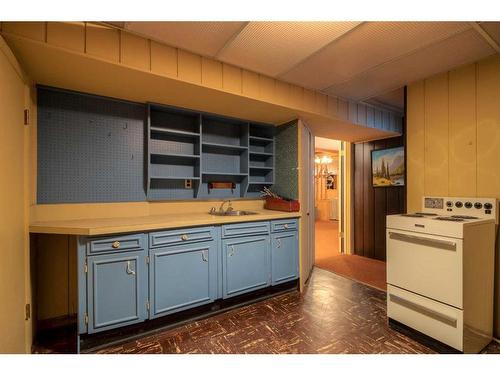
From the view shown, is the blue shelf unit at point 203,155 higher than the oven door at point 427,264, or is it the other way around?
the blue shelf unit at point 203,155

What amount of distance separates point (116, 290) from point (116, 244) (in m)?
0.36

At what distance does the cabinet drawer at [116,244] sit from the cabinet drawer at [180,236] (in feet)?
0.29

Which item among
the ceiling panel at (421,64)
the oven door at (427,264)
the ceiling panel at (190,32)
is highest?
the ceiling panel at (190,32)

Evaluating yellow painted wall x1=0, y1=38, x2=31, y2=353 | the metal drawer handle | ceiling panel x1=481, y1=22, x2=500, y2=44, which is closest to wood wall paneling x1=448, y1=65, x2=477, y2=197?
ceiling panel x1=481, y1=22, x2=500, y2=44

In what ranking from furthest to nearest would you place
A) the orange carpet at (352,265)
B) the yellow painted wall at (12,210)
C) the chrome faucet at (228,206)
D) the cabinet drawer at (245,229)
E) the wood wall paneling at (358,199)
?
the wood wall paneling at (358,199)
the orange carpet at (352,265)
the chrome faucet at (228,206)
the cabinet drawer at (245,229)
the yellow painted wall at (12,210)

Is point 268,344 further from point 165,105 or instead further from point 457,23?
A: point 457,23

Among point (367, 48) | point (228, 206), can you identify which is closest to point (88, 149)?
point (228, 206)

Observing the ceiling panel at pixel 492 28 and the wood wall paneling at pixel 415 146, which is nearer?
the ceiling panel at pixel 492 28

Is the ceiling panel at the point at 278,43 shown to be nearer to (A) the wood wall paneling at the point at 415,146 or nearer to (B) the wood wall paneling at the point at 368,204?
(A) the wood wall paneling at the point at 415,146

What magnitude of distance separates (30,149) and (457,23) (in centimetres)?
326

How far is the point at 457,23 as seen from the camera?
1.69 meters

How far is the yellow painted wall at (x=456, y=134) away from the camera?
203 centimetres

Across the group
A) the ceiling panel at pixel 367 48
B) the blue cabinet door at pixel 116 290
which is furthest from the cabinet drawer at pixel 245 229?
the ceiling panel at pixel 367 48

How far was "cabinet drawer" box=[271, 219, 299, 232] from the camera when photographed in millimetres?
2793
